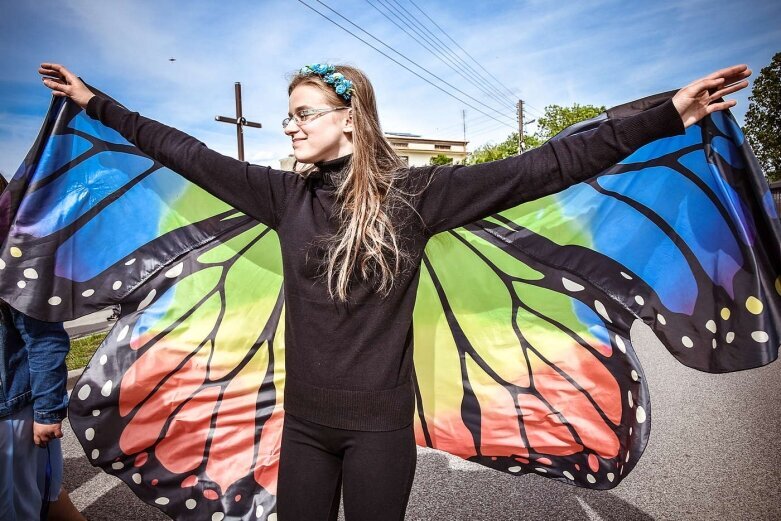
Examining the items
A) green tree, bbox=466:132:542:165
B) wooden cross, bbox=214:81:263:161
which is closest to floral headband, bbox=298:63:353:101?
wooden cross, bbox=214:81:263:161

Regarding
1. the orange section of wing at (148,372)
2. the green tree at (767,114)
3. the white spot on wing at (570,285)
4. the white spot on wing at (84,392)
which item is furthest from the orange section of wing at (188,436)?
the green tree at (767,114)

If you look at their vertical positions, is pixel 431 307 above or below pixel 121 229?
below

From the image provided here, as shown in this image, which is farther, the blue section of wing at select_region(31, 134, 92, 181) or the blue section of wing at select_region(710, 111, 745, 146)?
the blue section of wing at select_region(31, 134, 92, 181)

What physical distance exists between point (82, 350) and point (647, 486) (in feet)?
23.4

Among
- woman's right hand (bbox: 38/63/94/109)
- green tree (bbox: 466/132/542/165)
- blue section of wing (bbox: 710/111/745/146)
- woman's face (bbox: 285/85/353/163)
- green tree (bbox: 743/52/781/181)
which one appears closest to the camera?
woman's face (bbox: 285/85/353/163)

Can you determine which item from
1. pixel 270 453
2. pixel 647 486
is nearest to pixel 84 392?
pixel 270 453

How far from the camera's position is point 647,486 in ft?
11.0

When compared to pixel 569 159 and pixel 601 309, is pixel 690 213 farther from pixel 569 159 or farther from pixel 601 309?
pixel 569 159

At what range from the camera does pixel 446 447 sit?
255cm

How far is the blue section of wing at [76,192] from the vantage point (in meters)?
2.22

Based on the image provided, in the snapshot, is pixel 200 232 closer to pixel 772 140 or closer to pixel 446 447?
pixel 446 447

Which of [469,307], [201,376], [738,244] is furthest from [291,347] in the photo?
[738,244]

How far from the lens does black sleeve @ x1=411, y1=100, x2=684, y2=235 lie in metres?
1.53

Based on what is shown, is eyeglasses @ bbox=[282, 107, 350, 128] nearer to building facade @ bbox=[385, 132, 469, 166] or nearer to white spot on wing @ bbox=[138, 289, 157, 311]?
white spot on wing @ bbox=[138, 289, 157, 311]
